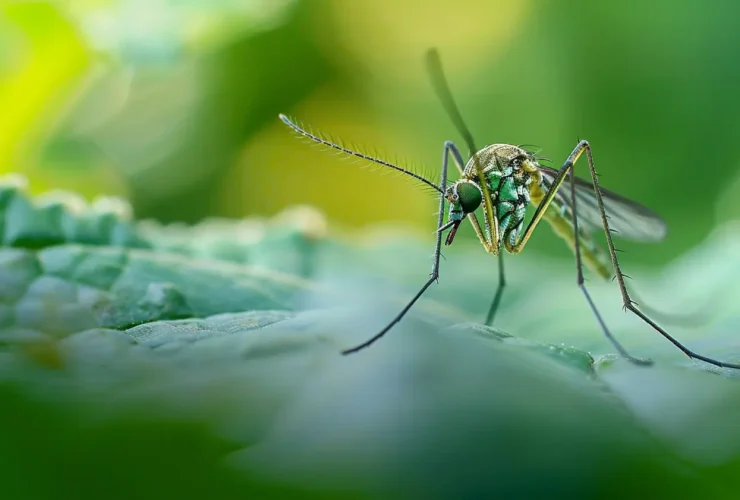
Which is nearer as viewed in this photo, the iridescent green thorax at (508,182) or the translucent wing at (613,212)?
the iridescent green thorax at (508,182)

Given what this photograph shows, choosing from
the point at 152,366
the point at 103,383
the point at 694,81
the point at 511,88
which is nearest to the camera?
the point at 103,383

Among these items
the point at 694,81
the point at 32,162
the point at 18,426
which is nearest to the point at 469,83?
the point at 694,81

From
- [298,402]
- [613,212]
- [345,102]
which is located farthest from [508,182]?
[345,102]

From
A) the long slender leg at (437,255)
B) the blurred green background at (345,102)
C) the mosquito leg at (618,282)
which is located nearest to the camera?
the long slender leg at (437,255)

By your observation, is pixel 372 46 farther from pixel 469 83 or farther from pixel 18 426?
pixel 18 426

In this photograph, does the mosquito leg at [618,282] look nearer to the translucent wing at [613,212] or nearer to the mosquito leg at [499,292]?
the translucent wing at [613,212]

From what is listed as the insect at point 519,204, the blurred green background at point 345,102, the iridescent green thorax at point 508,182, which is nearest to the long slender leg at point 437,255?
the insect at point 519,204

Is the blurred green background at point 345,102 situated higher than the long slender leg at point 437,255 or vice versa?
the blurred green background at point 345,102
